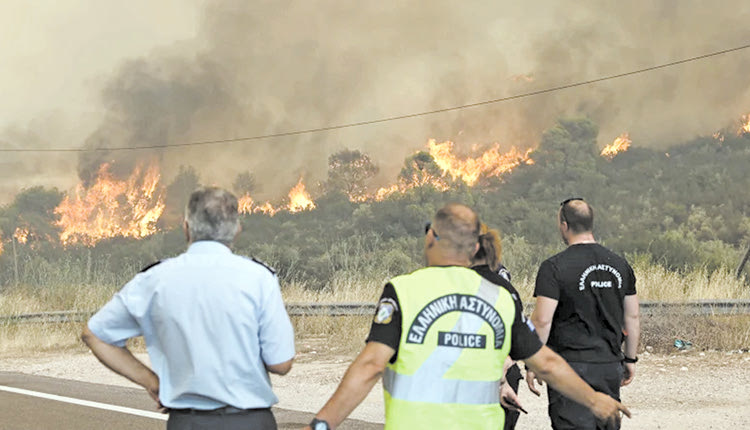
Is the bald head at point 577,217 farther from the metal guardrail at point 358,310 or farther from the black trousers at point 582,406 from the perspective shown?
the metal guardrail at point 358,310

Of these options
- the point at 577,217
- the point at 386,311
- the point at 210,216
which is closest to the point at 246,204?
the point at 577,217

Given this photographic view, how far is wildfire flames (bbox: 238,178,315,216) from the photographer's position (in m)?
67.7

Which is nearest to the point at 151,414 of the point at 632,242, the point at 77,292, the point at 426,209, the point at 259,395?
the point at 259,395

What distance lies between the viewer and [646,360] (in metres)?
11.6

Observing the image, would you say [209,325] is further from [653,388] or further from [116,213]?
[116,213]

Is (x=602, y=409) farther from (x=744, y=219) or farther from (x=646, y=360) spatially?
(x=744, y=219)

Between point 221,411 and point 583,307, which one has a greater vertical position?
point 583,307

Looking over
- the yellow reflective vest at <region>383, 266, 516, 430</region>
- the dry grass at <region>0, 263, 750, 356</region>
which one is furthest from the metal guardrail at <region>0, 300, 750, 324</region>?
the yellow reflective vest at <region>383, 266, 516, 430</region>

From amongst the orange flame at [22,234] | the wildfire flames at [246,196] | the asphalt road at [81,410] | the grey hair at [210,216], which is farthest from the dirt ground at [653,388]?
the orange flame at [22,234]

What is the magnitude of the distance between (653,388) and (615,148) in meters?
54.8

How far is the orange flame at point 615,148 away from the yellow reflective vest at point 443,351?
60113 millimetres

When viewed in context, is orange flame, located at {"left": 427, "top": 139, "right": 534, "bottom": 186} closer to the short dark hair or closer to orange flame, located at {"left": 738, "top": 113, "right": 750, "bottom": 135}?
orange flame, located at {"left": 738, "top": 113, "right": 750, "bottom": 135}

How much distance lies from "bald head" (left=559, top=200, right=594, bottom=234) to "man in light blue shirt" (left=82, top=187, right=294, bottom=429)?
7.04 feet

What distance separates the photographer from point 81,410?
912 centimetres
